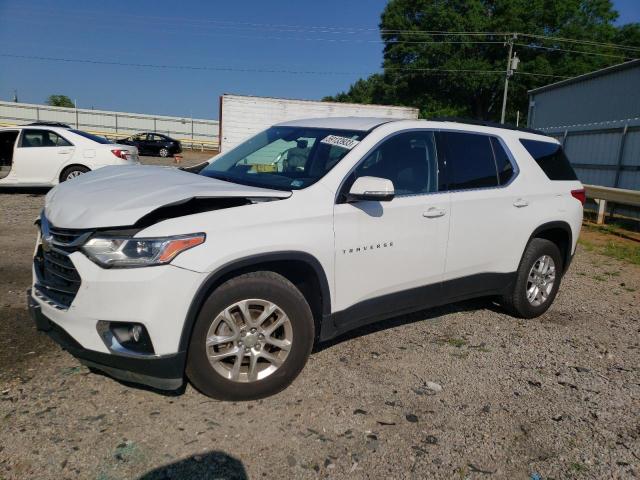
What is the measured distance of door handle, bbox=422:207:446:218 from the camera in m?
3.71

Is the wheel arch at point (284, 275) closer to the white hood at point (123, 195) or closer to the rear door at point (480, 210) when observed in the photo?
the white hood at point (123, 195)

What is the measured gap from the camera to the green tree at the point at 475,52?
4206 cm

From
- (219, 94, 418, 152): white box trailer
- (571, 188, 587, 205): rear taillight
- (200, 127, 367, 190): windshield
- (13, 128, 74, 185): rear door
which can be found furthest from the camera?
(219, 94, 418, 152): white box trailer

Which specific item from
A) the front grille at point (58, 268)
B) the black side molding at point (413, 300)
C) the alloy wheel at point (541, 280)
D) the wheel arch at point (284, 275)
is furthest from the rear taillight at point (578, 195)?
the front grille at point (58, 268)

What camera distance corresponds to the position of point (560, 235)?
499 centimetres

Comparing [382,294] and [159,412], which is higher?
Answer: [382,294]

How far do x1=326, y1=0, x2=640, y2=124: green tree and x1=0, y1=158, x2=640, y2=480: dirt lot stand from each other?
4200 cm

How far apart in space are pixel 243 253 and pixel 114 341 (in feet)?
2.70

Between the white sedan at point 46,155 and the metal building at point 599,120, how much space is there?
38.5 ft

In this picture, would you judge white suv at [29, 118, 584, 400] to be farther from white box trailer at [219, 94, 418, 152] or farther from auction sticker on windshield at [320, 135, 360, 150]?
white box trailer at [219, 94, 418, 152]

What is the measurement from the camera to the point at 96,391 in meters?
3.12

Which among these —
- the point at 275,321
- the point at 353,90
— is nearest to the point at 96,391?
the point at 275,321

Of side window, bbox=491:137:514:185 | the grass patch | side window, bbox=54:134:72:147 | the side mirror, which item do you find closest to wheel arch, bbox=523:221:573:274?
side window, bbox=491:137:514:185

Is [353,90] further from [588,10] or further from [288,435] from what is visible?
[288,435]
